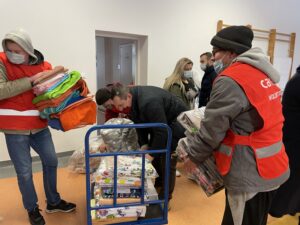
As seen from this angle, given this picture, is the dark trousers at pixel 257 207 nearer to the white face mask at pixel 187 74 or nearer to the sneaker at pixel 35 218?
the sneaker at pixel 35 218

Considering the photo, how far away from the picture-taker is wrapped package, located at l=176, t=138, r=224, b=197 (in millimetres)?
Result: 1232

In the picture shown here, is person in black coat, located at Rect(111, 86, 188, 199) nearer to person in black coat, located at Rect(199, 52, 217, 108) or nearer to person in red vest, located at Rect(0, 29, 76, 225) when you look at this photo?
person in red vest, located at Rect(0, 29, 76, 225)

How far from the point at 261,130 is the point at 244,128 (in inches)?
2.7

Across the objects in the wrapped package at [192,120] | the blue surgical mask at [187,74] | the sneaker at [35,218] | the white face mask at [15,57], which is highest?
the white face mask at [15,57]

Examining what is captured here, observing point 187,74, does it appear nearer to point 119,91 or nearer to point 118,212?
point 119,91

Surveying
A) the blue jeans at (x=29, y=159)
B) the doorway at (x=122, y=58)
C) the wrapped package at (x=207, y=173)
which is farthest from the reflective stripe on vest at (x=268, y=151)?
the doorway at (x=122, y=58)

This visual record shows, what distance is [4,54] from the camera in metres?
1.57

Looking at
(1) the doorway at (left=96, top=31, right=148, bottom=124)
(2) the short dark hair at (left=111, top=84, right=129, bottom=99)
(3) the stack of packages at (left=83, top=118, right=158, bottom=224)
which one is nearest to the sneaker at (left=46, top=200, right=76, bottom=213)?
(3) the stack of packages at (left=83, top=118, right=158, bottom=224)

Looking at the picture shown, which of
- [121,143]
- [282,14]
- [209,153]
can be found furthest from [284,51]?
[209,153]

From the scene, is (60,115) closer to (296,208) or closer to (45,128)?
(45,128)

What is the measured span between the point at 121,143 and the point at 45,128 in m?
0.72

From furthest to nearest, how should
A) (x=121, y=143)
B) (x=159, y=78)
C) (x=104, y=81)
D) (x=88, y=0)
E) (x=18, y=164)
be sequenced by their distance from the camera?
(x=104, y=81) → (x=159, y=78) → (x=88, y=0) → (x=121, y=143) → (x=18, y=164)

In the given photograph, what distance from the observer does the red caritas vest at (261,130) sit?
1.01 meters

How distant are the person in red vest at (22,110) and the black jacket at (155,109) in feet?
2.23
